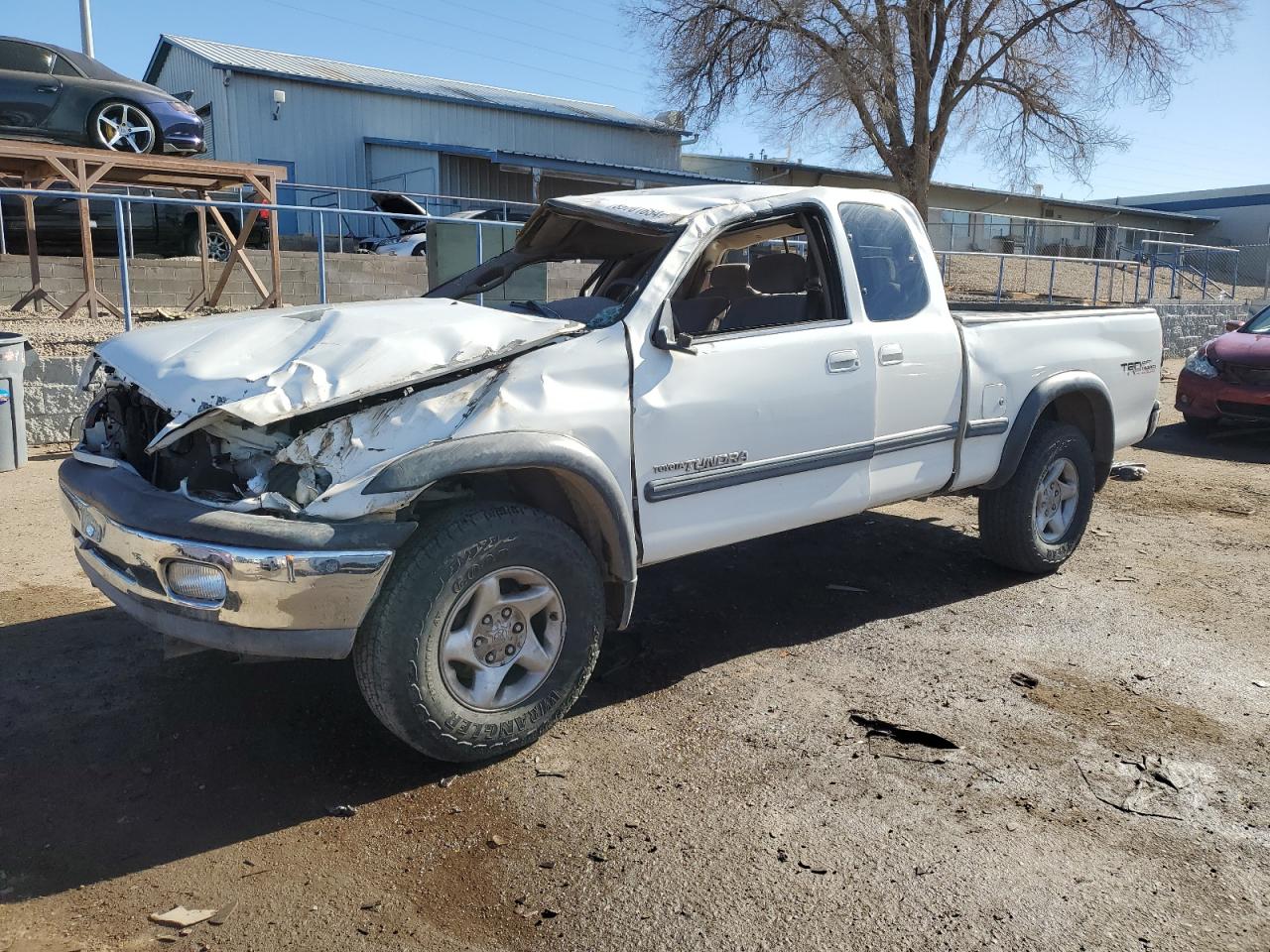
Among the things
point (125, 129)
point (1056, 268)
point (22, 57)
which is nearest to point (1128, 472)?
point (125, 129)

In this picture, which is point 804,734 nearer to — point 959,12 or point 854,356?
point 854,356

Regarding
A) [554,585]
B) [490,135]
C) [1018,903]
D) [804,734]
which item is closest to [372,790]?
[554,585]

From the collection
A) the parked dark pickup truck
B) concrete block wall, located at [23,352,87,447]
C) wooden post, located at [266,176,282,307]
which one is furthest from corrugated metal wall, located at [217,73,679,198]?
concrete block wall, located at [23,352,87,447]

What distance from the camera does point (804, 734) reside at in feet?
12.0

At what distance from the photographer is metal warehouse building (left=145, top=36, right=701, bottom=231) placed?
25750 mm

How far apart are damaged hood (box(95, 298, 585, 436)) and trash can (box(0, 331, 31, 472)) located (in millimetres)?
4312

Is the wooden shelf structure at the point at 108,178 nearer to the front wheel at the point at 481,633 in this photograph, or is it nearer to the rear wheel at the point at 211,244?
the rear wheel at the point at 211,244

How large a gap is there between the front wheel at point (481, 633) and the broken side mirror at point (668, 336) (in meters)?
0.76

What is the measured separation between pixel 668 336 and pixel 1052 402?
2.79 metres

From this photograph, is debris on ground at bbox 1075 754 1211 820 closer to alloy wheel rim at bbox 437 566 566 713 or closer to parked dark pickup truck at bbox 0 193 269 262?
alloy wheel rim at bbox 437 566 566 713

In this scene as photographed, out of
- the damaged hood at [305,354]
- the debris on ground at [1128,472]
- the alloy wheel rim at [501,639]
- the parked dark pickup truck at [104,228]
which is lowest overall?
the debris on ground at [1128,472]

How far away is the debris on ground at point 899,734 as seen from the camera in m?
3.61

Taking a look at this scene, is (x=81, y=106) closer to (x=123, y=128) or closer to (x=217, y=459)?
(x=123, y=128)

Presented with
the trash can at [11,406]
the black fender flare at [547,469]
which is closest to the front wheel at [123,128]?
the trash can at [11,406]
